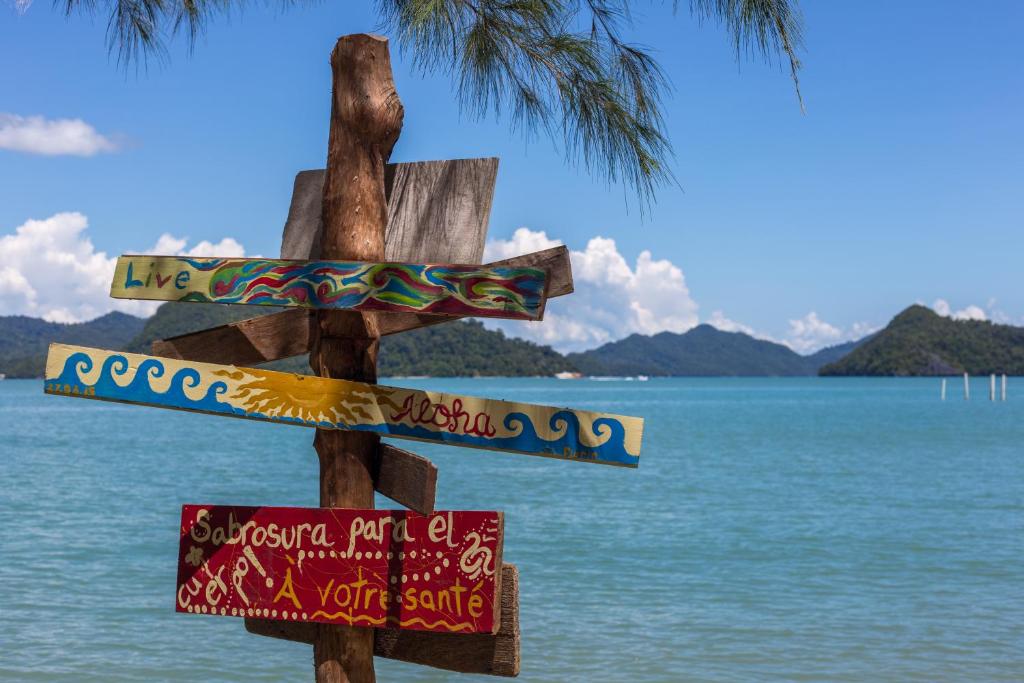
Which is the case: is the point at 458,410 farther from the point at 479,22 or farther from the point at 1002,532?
the point at 1002,532

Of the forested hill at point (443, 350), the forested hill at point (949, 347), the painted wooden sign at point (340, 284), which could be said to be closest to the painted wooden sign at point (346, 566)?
the painted wooden sign at point (340, 284)

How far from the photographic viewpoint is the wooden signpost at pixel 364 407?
3.29 meters

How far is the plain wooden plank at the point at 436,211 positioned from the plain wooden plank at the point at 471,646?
43.5 inches

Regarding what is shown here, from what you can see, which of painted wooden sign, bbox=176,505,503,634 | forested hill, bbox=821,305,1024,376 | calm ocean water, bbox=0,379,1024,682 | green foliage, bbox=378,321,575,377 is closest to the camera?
painted wooden sign, bbox=176,505,503,634

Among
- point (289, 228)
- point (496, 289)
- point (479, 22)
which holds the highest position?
point (479, 22)

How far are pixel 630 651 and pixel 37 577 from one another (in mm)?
7311

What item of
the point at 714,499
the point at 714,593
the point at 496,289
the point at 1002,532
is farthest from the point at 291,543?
the point at 714,499

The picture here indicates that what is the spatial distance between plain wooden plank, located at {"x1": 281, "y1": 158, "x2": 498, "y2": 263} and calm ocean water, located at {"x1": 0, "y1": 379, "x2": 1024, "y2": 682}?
510 cm

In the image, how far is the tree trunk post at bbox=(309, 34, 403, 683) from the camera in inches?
137

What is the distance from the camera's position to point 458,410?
3301 millimetres

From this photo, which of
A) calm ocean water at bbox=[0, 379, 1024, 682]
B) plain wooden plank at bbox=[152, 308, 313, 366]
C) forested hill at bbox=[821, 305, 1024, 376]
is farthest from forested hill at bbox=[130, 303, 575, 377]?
plain wooden plank at bbox=[152, 308, 313, 366]

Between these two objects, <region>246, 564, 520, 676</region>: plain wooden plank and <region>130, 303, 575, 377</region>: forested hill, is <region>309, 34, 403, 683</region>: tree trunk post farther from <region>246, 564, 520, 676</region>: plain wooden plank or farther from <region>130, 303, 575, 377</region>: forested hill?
<region>130, 303, 575, 377</region>: forested hill

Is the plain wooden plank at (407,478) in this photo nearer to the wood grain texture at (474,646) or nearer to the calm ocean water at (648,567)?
the wood grain texture at (474,646)

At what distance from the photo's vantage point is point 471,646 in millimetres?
3520
